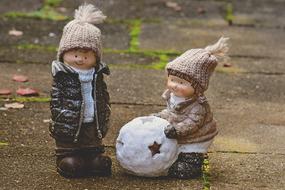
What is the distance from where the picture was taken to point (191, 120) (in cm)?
374

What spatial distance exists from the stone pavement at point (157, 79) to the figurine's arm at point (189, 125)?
0.91 ft

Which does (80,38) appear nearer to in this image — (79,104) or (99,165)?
(79,104)

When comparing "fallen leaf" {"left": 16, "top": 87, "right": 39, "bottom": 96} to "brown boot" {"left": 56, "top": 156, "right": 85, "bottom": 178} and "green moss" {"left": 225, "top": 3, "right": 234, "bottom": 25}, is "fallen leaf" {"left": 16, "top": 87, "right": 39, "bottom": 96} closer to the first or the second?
"brown boot" {"left": 56, "top": 156, "right": 85, "bottom": 178}

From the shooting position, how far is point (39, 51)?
6348mm

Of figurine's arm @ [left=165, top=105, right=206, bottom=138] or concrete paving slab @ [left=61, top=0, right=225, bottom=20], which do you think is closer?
figurine's arm @ [left=165, top=105, right=206, bottom=138]

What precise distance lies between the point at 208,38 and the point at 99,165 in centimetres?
358

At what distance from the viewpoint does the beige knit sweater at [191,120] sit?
374 cm

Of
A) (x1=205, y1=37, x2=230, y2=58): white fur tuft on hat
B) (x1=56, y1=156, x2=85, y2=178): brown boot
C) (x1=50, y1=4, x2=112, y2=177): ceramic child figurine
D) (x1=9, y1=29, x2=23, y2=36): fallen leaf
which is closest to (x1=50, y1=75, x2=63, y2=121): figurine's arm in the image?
(x1=50, y1=4, x2=112, y2=177): ceramic child figurine

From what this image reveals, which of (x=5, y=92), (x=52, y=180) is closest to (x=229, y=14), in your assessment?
(x=5, y=92)

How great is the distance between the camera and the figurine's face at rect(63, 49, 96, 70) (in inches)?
145

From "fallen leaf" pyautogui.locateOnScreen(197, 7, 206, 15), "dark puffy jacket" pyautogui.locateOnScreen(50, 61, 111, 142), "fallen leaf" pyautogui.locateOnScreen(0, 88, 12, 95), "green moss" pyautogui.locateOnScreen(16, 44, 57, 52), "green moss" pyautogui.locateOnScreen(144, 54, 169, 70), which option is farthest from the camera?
"fallen leaf" pyautogui.locateOnScreen(197, 7, 206, 15)

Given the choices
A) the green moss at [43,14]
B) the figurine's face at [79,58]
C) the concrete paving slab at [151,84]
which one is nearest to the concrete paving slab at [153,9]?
the green moss at [43,14]

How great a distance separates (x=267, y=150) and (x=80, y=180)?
1.25m

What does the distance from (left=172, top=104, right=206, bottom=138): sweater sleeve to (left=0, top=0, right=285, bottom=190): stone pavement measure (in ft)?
0.94
